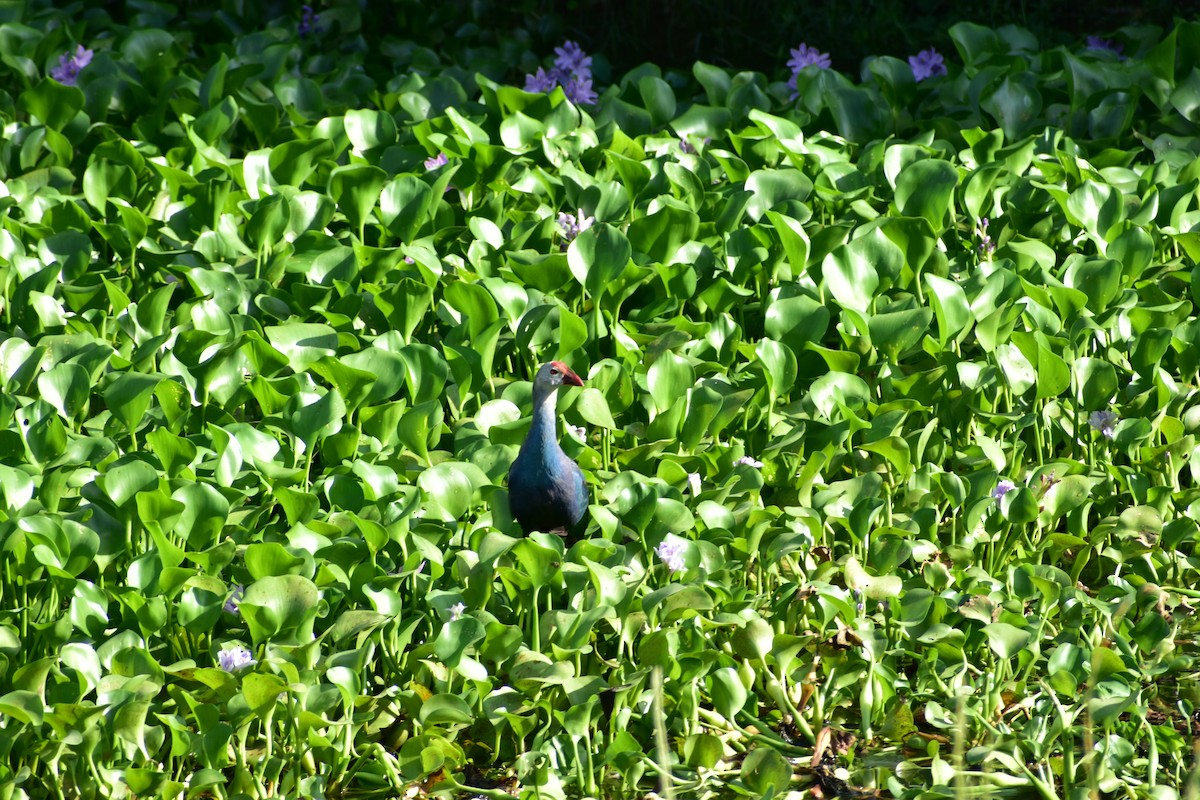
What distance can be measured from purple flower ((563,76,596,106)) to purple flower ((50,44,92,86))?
1.75m

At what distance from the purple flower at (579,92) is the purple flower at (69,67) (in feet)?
5.74

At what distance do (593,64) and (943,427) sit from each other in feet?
8.32

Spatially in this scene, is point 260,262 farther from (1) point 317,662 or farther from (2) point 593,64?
(2) point 593,64

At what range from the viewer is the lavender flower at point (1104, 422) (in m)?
3.21

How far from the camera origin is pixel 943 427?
3.35 metres

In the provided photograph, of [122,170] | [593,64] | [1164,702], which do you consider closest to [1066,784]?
[1164,702]

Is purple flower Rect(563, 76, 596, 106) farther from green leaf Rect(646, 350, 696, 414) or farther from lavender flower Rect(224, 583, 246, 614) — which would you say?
lavender flower Rect(224, 583, 246, 614)

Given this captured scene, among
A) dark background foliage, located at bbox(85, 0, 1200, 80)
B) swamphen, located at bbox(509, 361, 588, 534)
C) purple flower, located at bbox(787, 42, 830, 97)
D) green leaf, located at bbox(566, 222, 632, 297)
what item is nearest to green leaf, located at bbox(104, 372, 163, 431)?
swamphen, located at bbox(509, 361, 588, 534)

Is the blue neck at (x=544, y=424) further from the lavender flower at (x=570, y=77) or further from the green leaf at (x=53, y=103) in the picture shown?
the green leaf at (x=53, y=103)

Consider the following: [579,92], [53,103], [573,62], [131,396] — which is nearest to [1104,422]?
[131,396]

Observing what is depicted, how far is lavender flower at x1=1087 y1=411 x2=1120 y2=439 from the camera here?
3.21m

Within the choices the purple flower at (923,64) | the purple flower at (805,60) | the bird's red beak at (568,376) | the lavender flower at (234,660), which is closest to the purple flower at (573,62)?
the purple flower at (805,60)

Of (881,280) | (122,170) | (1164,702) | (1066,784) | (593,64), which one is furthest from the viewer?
(593,64)

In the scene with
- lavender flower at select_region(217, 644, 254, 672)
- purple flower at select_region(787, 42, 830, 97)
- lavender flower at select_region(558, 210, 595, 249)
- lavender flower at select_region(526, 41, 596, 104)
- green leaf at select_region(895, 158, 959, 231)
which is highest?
green leaf at select_region(895, 158, 959, 231)
